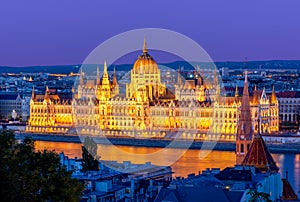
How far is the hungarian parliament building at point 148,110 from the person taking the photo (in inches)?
1166

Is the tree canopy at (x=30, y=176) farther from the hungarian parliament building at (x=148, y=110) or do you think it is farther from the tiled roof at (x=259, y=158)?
the hungarian parliament building at (x=148, y=110)

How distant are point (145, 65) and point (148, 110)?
9.00 feet

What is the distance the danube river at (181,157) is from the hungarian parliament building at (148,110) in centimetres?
373

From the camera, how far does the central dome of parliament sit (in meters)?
33.4

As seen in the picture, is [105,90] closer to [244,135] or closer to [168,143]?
[168,143]

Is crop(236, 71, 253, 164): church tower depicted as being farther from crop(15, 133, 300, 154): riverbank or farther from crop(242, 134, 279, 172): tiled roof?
crop(15, 133, 300, 154): riverbank

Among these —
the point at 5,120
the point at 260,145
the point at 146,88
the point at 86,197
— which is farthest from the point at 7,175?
the point at 5,120

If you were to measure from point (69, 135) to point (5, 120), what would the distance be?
282 inches

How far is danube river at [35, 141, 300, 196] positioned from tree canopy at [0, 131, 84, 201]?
1004 centimetres

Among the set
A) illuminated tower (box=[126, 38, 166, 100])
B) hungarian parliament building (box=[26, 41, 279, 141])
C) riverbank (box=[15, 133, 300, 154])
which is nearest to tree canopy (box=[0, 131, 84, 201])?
riverbank (box=[15, 133, 300, 154])

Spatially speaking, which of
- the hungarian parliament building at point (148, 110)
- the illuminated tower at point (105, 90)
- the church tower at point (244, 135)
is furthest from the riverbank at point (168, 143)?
the church tower at point (244, 135)

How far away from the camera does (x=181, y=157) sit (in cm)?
2175

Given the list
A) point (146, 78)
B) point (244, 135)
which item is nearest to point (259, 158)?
point (244, 135)

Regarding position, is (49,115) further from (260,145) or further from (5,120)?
(260,145)
